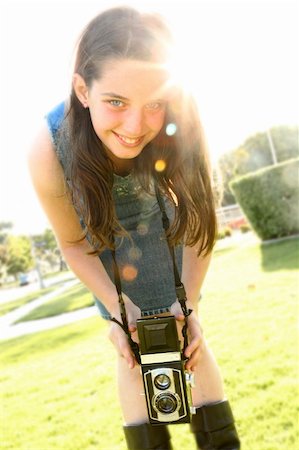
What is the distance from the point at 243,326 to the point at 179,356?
341 centimetres

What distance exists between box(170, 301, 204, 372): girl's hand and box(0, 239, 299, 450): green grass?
38.0 inches

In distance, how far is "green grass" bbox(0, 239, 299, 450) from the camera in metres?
3.03

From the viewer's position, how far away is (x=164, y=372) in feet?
6.21

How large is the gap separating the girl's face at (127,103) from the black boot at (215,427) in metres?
1.11

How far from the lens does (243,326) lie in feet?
16.9

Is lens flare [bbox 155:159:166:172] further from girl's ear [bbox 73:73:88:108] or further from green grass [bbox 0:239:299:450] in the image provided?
green grass [bbox 0:239:299:450]

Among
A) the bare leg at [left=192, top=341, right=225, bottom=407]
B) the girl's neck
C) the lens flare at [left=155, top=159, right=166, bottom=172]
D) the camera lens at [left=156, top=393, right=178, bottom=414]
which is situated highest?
the girl's neck

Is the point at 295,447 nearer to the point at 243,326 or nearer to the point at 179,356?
the point at 179,356

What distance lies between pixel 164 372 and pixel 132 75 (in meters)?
1.05

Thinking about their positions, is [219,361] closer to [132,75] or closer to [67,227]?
[67,227]

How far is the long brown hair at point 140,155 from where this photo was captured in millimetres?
1657

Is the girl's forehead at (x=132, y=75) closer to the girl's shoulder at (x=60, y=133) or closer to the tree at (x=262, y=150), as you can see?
the girl's shoulder at (x=60, y=133)

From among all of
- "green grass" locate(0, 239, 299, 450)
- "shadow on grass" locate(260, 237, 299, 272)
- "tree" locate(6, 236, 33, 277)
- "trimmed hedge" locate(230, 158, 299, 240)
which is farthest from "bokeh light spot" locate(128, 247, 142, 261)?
"tree" locate(6, 236, 33, 277)

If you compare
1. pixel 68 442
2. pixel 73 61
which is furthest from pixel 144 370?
pixel 68 442
